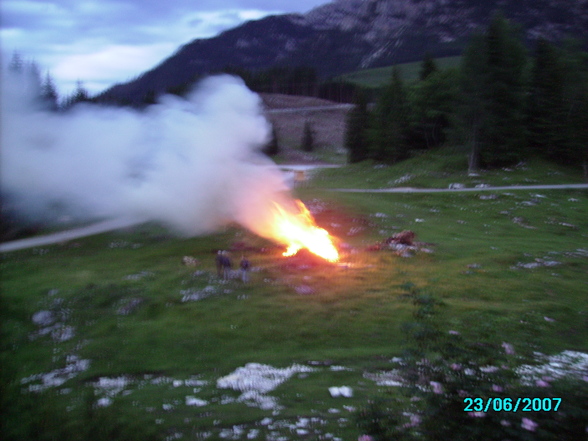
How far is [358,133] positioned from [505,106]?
2837cm

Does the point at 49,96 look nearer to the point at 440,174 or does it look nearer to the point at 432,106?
the point at 440,174

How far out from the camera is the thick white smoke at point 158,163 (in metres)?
26.5

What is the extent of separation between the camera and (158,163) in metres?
29.6

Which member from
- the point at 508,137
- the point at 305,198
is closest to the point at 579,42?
the point at 508,137

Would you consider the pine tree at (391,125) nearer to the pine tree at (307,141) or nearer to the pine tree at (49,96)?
the pine tree at (307,141)

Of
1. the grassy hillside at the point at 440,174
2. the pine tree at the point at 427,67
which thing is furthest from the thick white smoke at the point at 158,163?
the pine tree at the point at 427,67

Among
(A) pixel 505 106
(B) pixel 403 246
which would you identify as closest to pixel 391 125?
(A) pixel 505 106

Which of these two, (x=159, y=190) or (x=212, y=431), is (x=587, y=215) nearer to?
(x=159, y=190)

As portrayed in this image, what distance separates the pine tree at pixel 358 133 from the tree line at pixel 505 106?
249 inches

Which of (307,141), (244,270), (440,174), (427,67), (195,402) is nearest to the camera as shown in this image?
(195,402)

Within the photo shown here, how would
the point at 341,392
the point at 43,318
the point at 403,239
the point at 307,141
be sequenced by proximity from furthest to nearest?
the point at 307,141 → the point at 403,239 → the point at 43,318 → the point at 341,392

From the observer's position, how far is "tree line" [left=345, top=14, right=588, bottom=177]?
61.9m

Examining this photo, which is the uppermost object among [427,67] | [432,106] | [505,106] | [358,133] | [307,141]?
[427,67]

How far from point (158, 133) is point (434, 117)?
58.4m
